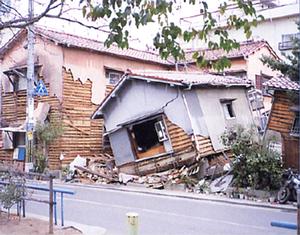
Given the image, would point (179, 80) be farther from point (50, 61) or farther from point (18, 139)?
→ point (18, 139)

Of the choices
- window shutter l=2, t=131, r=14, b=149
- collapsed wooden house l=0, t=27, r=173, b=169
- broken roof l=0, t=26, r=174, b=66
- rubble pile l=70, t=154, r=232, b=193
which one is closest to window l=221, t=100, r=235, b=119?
broken roof l=0, t=26, r=174, b=66

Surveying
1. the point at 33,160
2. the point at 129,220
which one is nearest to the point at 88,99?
the point at 33,160

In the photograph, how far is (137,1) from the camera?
4875 millimetres

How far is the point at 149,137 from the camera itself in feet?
71.8

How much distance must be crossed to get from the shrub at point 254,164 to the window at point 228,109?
4.84 m

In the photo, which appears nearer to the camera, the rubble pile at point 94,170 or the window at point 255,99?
the rubble pile at point 94,170

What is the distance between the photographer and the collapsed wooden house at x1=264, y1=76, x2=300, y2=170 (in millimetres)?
17156

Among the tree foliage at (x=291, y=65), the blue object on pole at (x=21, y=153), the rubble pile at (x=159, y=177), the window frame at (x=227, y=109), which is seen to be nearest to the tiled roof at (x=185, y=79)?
the window frame at (x=227, y=109)

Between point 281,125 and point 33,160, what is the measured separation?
38.7 feet

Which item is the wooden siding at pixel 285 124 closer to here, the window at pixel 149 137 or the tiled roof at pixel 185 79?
the tiled roof at pixel 185 79

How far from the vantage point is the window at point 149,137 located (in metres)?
20.5

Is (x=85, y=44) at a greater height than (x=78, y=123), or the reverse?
(x=85, y=44)

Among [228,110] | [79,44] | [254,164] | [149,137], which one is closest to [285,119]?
[254,164]

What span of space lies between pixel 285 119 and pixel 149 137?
21.4 feet
